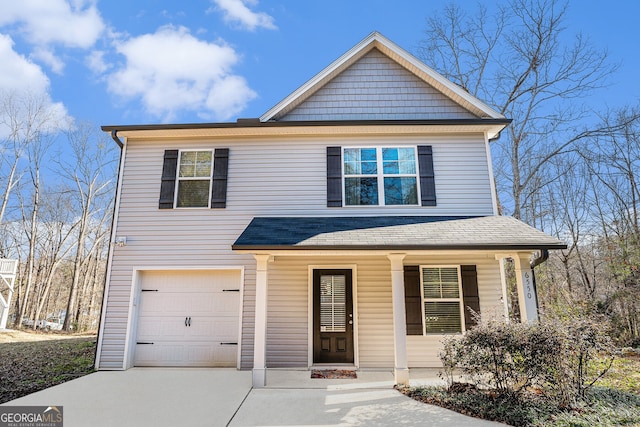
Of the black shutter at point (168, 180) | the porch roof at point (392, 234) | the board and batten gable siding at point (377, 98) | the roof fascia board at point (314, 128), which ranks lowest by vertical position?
the porch roof at point (392, 234)

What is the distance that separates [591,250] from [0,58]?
27497mm

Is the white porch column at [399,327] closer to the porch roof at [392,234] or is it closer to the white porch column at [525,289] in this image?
the porch roof at [392,234]

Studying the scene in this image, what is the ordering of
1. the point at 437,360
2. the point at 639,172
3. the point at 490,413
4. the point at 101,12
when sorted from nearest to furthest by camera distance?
the point at 490,413 < the point at 437,360 < the point at 101,12 < the point at 639,172

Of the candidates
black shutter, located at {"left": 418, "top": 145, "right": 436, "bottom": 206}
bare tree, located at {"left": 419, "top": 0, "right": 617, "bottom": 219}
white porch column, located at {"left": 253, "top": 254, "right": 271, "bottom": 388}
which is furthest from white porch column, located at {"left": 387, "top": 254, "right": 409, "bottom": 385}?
bare tree, located at {"left": 419, "top": 0, "right": 617, "bottom": 219}

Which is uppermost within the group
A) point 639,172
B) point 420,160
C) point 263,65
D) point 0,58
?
point 0,58

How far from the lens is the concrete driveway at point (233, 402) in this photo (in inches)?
175

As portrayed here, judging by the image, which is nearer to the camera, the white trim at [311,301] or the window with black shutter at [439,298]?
the white trim at [311,301]

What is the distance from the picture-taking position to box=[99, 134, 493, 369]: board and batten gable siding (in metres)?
7.57

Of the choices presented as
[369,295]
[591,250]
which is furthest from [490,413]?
[591,250]

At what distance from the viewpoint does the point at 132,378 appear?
6512mm

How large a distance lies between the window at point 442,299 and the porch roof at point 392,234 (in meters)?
1.13

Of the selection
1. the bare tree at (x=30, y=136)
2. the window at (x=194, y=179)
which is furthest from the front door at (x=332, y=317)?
the bare tree at (x=30, y=136)

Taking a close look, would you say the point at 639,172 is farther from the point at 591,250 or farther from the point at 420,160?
the point at 420,160

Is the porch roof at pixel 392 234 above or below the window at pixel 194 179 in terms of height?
below
